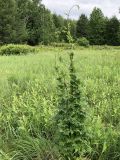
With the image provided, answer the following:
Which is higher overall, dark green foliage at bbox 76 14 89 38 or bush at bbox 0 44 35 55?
dark green foliage at bbox 76 14 89 38

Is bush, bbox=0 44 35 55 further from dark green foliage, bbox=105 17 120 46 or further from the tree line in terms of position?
dark green foliage, bbox=105 17 120 46

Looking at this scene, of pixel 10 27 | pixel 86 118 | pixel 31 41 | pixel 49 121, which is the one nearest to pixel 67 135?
pixel 86 118

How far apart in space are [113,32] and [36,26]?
1085cm

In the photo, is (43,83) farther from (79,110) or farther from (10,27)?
(10,27)

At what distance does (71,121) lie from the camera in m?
4.49

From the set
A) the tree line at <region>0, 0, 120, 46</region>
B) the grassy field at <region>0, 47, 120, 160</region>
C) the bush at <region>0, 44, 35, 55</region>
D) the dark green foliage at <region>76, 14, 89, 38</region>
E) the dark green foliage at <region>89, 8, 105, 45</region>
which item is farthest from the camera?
the dark green foliage at <region>76, 14, 89, 38</region>

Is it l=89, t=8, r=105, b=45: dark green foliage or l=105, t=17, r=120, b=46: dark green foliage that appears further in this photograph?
l=89, t=8, r=105, b=45: dark green foliage

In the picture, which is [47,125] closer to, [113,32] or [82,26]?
[113,32]

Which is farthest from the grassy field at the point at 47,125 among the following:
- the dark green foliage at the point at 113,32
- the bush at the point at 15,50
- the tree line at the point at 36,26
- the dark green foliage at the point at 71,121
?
the dark green foliage at the point at 113,32

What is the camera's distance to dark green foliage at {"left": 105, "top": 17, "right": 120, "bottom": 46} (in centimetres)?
5391

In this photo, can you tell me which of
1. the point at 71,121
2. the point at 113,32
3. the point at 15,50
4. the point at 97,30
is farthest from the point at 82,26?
the point at 71,121

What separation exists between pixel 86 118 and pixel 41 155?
735 mm

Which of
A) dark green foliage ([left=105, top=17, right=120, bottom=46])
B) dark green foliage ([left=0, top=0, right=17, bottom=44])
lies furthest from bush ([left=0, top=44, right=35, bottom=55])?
dark green foliage ([left=105, top=17, right=120, bottom=46])

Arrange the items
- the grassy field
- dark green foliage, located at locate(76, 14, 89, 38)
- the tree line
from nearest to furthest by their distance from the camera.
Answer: the grassy field → the tree line → dark green foliage, located at locate(76, 14, 89, 38)
